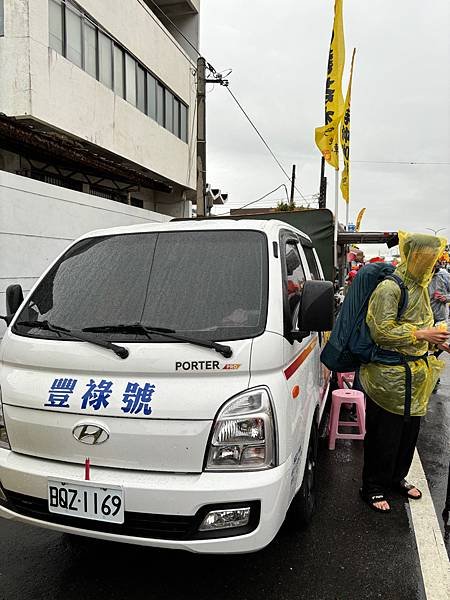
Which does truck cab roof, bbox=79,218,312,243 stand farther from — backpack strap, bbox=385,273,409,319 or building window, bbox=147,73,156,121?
building window, bbox=147,73,156,121

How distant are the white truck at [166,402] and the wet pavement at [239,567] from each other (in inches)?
16.9

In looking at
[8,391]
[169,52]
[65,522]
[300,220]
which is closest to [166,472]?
[65,522]

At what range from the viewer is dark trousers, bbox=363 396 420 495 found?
10.6ft

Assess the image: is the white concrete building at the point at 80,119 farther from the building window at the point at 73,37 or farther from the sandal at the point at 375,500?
the sandal at the point at 375,500

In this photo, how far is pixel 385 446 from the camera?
326 cm

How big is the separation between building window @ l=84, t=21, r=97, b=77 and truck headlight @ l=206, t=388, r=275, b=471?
37.6ft

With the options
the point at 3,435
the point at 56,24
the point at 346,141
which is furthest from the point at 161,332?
the point at 56,24

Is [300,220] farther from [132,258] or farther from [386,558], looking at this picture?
[386,558]

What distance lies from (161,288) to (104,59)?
11661 mm

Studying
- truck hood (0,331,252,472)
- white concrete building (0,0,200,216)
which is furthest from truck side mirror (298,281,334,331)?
white concrete building (0,0,200,216)

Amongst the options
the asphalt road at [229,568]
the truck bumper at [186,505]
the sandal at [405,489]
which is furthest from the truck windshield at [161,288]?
the sandal at [405,489]

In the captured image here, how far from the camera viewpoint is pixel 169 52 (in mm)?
16281

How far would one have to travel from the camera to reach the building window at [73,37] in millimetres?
10469

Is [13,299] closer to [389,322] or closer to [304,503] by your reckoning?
[304,503]
